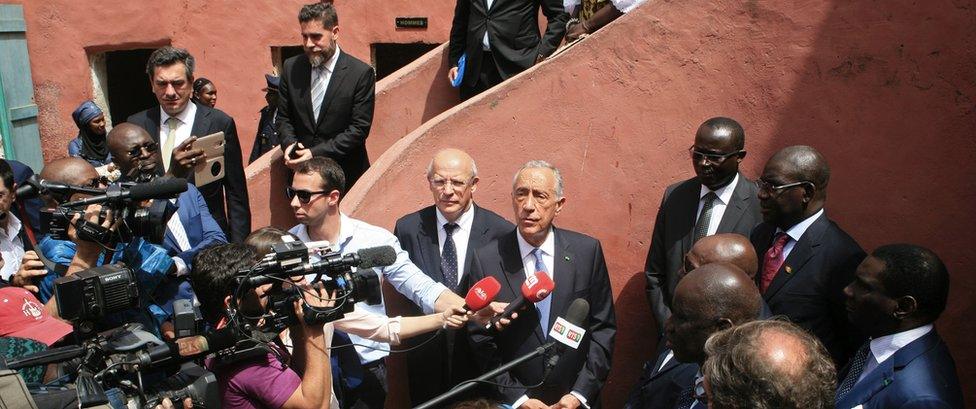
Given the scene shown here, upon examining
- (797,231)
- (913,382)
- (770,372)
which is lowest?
(913,382)

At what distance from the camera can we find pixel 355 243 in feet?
17.0

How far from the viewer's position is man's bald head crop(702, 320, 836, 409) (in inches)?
107

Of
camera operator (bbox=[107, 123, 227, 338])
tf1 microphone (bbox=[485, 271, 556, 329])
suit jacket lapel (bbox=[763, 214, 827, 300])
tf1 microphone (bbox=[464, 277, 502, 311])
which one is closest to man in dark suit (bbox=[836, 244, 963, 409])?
suit jacket lapel (bbox=[763, 214, 827, 300])

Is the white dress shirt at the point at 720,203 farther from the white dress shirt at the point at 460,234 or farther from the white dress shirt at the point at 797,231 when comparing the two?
the white dress shirt at the point at 460,234

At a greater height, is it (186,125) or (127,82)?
(186,125)

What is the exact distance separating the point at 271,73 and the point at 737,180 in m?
5.74

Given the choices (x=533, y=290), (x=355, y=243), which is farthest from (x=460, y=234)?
(x=533, y=290)

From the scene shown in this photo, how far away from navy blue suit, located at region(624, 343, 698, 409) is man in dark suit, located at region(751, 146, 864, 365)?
0.84 m

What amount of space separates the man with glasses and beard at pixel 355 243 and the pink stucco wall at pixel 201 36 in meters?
4.49

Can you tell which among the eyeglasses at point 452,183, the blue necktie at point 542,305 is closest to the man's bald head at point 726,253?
the blue necktie at point 542,305

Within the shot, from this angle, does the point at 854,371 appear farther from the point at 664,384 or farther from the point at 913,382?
the point at 664,384

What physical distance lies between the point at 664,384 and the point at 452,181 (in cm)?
184

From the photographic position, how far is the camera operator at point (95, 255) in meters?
4.15

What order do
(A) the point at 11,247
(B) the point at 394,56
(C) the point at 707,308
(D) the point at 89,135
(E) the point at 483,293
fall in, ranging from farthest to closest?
(B) the point at 394,56, (D) the point at 89,135, (A) the point at 11,247, (E) the point at 483,293, (C) the point at 707,308
